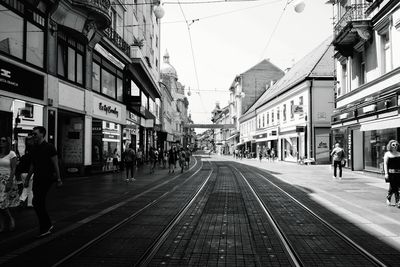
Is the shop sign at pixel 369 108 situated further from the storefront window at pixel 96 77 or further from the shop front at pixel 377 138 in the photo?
the storefront window at pixel 96 77

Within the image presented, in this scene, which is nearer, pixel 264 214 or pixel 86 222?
pixel 86 222

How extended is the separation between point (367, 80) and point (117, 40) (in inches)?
588

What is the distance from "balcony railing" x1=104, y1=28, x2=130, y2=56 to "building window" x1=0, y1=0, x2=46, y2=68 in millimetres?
6221

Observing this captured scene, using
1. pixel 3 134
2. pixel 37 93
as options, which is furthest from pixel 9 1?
pixel 3 134

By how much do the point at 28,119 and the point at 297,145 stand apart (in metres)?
29.5

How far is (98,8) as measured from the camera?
16.8 metres

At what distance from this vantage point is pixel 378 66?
1834cm

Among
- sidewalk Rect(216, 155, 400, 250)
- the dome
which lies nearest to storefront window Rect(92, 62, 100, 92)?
sidewalk Rect(216, 155, 400, 250)

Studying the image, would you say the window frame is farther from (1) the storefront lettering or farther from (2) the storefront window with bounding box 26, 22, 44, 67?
(2) the storefront window with bounding box 26, 22, 44, 67

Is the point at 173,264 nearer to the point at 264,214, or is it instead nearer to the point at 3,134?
the point at 264,214

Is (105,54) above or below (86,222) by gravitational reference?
above

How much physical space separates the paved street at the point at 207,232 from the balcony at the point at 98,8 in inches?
351

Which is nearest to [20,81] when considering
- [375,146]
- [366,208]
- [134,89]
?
[366,208]

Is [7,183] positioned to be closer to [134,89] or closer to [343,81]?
[343,81]
